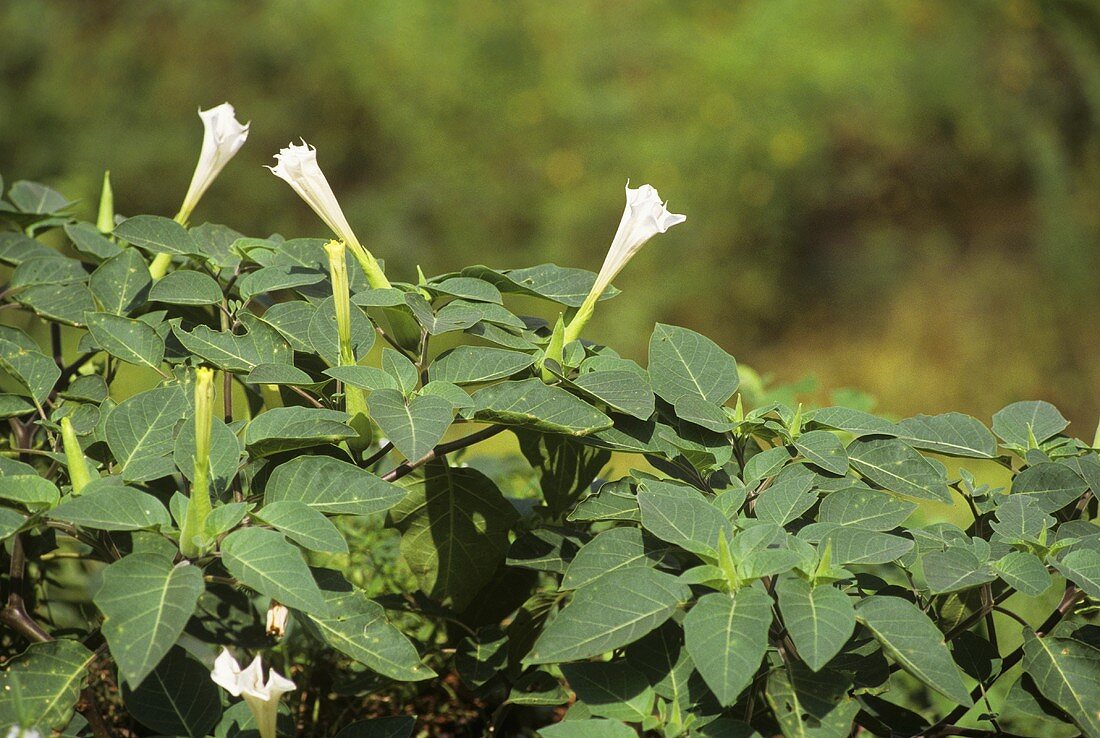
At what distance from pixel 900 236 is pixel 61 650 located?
12.5 feet

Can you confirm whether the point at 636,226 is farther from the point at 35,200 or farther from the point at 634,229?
the point at 35,200

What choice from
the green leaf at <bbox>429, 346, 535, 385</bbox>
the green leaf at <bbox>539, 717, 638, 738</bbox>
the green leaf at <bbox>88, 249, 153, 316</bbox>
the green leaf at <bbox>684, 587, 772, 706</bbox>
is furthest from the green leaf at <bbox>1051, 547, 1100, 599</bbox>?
the green leaf at <bbox>88, 249, 153, 316</bbox>

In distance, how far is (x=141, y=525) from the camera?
772 millimetres

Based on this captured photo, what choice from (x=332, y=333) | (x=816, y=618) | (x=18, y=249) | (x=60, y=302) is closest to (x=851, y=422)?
(x=816, y=618)

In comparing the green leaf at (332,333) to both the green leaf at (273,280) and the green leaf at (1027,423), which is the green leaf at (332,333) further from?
the green leaf at (1027,423)

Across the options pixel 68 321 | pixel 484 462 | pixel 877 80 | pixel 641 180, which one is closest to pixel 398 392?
pixel 68 321

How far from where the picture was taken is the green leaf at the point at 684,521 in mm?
816

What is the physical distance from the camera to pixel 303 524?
0.79 m

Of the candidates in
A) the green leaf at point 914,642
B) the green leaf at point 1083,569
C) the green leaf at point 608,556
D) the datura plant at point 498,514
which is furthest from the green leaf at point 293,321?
the green leaf at point 1083,569

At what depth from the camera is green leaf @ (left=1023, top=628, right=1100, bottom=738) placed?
827 mm

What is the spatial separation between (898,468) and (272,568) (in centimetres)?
55

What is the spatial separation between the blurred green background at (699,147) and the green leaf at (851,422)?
303 cm

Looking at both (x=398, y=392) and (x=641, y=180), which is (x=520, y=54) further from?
(x=398, y=392)

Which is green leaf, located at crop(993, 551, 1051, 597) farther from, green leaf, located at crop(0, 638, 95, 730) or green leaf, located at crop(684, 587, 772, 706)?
green leaf, located at crop(0, 638, 95, 730)
